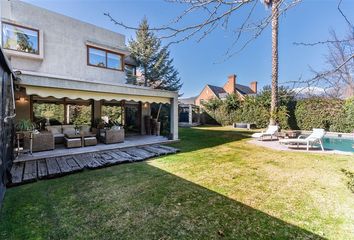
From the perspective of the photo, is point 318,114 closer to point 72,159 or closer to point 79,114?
point 79,114

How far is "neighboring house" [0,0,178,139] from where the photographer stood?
11.7 metres

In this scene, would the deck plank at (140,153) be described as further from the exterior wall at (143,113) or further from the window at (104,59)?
the window at (104,59)

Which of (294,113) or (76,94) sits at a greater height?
(76,94)

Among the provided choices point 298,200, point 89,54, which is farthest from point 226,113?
point 298,200

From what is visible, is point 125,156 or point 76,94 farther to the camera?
point 76,94

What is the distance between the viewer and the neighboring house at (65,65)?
462 inches

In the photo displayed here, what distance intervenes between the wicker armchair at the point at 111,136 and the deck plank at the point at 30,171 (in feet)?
15.2

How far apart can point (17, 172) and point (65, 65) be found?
1003cm

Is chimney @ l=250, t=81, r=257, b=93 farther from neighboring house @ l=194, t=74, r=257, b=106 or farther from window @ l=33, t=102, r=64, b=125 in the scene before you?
window @ l=33, t=102, r=64, b=125

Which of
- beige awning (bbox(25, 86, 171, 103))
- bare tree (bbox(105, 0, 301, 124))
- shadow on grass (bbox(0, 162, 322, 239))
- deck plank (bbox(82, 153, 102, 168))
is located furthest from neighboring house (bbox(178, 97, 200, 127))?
bare tree (bbox(105, 0, 301, 124))

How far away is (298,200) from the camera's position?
596cm

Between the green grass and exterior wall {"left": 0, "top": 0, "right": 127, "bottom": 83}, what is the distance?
10.3m

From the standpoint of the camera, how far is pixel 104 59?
17594 millimetres

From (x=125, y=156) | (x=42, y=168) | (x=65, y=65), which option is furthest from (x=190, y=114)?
(x=42, y=168)
